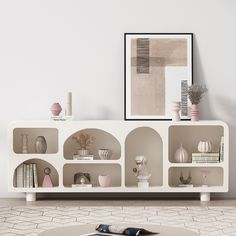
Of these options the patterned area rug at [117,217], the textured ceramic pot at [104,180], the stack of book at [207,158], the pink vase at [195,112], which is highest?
the pink vase at [195,112]

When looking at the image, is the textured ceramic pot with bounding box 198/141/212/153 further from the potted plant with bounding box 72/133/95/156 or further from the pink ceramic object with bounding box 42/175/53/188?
the pink ceramic object with bounding box 42/175/53/188

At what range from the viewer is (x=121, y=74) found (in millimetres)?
6285

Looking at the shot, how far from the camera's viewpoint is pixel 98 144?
628 cm

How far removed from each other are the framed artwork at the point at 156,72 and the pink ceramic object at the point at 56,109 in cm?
62

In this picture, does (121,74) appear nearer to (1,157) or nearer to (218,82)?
(218,82)

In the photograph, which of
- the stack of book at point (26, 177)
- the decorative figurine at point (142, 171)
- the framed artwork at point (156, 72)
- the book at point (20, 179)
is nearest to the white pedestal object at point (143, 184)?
the decorative figurine at point (142, 171)

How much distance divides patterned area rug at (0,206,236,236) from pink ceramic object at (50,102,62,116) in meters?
0.88

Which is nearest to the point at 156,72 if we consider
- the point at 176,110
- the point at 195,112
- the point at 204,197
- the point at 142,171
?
the point at 176,110

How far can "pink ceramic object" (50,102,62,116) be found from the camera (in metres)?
6.06

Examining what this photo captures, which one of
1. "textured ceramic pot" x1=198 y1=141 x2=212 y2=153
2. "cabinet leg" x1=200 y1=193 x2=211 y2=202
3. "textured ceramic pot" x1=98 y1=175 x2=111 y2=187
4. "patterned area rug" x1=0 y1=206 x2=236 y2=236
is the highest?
"textured ceramic pot" x1=198 y1=141 x2=212 y2=153

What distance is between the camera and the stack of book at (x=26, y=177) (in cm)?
605

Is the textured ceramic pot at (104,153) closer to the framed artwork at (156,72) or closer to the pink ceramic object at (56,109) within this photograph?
the framed artwork at (156,72)

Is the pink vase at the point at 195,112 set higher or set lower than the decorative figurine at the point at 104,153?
higher

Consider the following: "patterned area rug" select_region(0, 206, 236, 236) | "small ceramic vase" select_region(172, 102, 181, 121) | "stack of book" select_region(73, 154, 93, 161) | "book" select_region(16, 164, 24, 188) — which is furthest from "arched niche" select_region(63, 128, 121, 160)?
"patterned area rug" select_region(0, 206, 236, 236)
